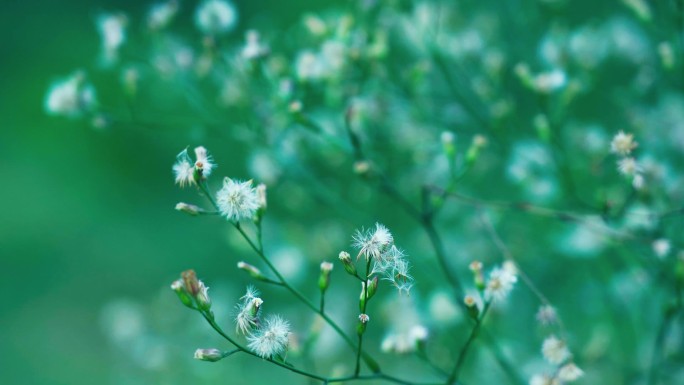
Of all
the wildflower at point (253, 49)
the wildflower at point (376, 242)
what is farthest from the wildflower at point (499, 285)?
the wildflower at point (253, 49)

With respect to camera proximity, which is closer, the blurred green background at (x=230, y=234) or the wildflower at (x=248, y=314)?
the wildflower at (x=248, y=314)

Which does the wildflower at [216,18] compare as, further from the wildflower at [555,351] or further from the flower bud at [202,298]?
the wildflower at [555,351]

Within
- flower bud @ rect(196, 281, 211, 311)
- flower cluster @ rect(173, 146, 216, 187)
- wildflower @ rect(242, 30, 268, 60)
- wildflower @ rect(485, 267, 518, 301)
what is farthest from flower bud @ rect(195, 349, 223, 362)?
wildflower @ rect(242, 30, 268, 60)

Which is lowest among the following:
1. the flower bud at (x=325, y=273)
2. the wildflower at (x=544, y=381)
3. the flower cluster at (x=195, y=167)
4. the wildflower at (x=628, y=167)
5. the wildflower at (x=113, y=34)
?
the wildflower at (x=544, y=381)

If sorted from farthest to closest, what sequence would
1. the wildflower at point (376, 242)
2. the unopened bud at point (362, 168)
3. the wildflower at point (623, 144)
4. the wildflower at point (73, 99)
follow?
the wildflower at point (73, 99)
the unopened bud at point (362, 168)
the wildflower at point (623, 144)
the wildflower at point (376, 242)

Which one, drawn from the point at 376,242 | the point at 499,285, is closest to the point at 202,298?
the point at 376,242

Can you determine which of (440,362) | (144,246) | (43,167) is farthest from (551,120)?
(43,167)

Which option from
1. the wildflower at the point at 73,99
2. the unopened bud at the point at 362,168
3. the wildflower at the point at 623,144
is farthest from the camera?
the wildflower at the point at 73,99

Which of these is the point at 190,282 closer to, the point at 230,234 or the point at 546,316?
the point at 546,316

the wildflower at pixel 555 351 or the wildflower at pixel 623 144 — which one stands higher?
the wildflower at pixel 623 144
